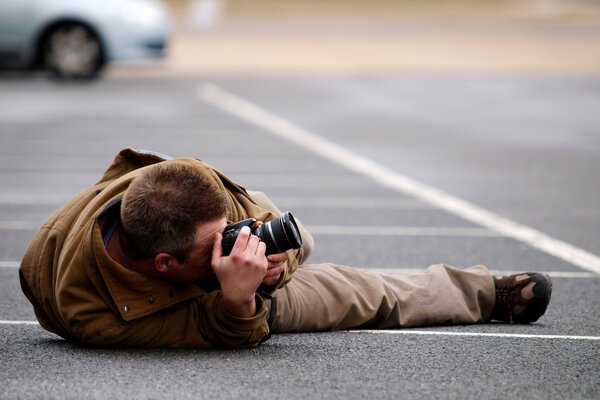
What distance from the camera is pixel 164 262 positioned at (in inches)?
166

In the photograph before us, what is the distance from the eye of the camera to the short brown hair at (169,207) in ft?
13.5

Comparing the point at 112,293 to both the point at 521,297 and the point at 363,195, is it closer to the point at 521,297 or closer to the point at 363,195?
the point at 521,297

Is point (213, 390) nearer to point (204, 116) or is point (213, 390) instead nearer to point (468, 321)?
point (468, 321)

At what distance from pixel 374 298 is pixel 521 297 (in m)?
0.67

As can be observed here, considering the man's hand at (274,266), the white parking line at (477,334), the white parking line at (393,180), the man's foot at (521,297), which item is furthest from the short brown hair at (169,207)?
the white parking line at (393,180)

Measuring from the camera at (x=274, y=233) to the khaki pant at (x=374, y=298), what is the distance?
2.04ft

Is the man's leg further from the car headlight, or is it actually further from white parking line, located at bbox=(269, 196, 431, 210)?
the car headlight

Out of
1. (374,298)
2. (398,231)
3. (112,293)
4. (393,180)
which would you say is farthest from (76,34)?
(112,293)

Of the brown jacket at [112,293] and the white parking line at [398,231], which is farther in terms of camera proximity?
the white parking line at [398,231]

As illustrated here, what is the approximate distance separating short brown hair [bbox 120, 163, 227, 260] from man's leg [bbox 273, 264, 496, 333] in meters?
0.73

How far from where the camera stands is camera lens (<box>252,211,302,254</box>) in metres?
4.10

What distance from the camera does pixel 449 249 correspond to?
7.28 m

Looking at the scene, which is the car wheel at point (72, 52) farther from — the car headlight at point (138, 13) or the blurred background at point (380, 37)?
the blurred background at point (380, 37)

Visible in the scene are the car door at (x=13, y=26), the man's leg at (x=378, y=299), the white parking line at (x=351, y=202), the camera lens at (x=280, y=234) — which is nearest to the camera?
the camera lens at (x=280, y=234)
